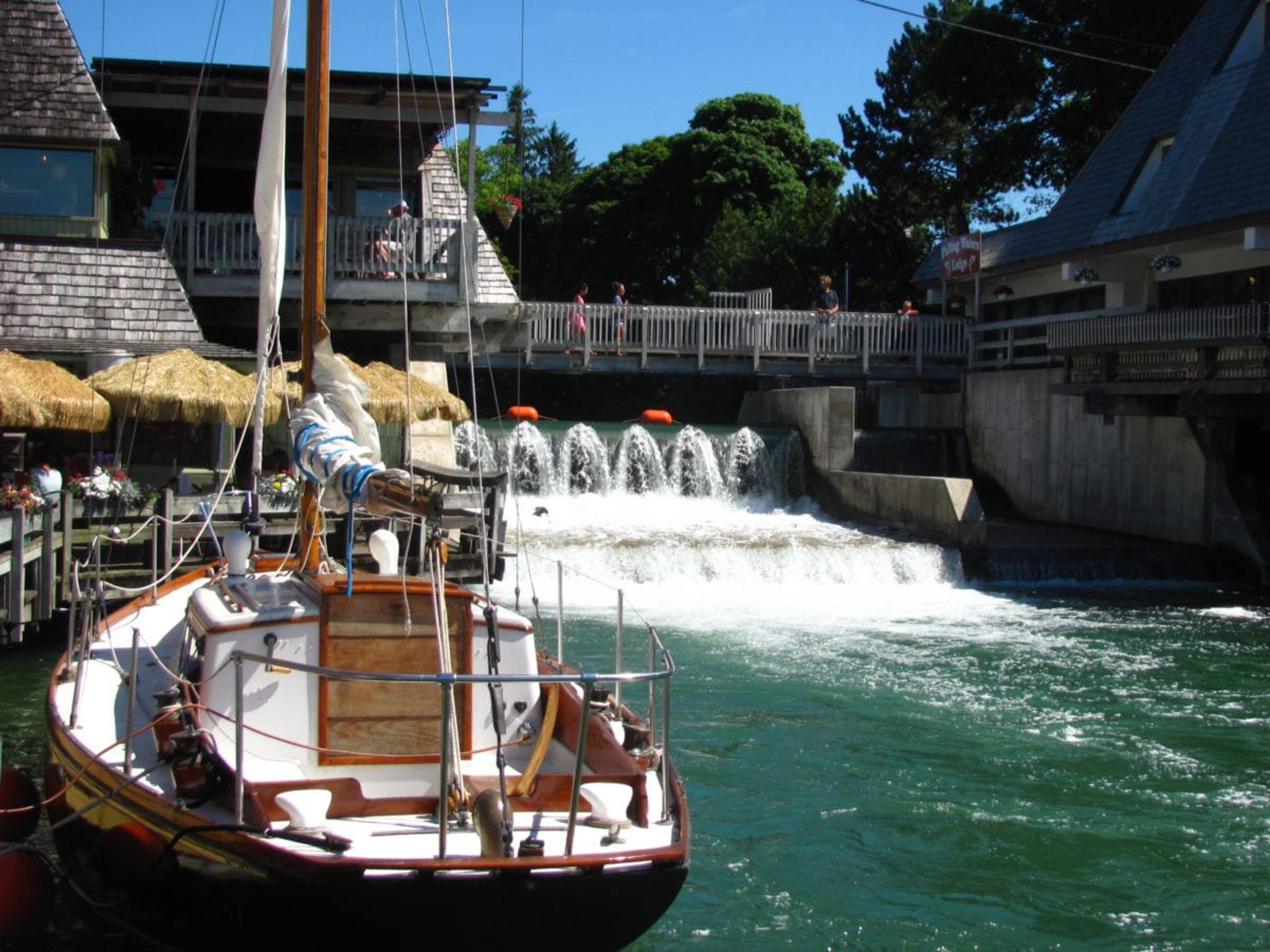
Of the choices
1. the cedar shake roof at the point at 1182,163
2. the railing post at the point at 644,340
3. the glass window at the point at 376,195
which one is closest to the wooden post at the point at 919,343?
the cedar shake roof at the point at 1182,163

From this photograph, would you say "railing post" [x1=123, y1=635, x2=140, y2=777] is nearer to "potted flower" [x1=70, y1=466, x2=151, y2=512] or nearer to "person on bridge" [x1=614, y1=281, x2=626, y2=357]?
"potted flower" [x1=70, y1=466, x2=151, y2=512]

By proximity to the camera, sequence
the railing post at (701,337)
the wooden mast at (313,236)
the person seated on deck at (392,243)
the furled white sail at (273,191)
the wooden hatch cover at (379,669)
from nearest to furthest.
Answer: the wooden hatch cover at (379,669) → the wooden mast at (313,236) → the furled white sail at (273,191) → the person seated on deck at (392,243) → the railing post at (701,337)

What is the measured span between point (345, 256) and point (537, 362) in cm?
797

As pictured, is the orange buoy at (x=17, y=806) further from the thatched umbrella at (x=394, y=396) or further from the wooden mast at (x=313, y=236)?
the thatched umbrella at (x=394, y=396)

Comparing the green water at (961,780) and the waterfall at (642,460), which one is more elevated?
the waterfall at (642,460)

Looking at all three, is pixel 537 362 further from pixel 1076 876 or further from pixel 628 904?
pixel 628 904

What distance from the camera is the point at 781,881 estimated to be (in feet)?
31.9

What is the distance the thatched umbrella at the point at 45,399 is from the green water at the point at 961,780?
2.89 meters

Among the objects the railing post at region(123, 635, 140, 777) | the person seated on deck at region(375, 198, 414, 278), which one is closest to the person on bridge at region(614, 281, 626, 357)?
the person seated on deck at region(375, 198, 414, 278)

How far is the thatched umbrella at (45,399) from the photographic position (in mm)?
16812

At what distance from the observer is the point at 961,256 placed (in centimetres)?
3378

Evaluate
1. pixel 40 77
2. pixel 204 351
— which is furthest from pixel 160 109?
pixel 204 351

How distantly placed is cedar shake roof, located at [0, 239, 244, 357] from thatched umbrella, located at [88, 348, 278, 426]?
2744 mm

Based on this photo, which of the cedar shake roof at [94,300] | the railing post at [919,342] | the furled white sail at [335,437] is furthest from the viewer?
the railing post at [919,342]
